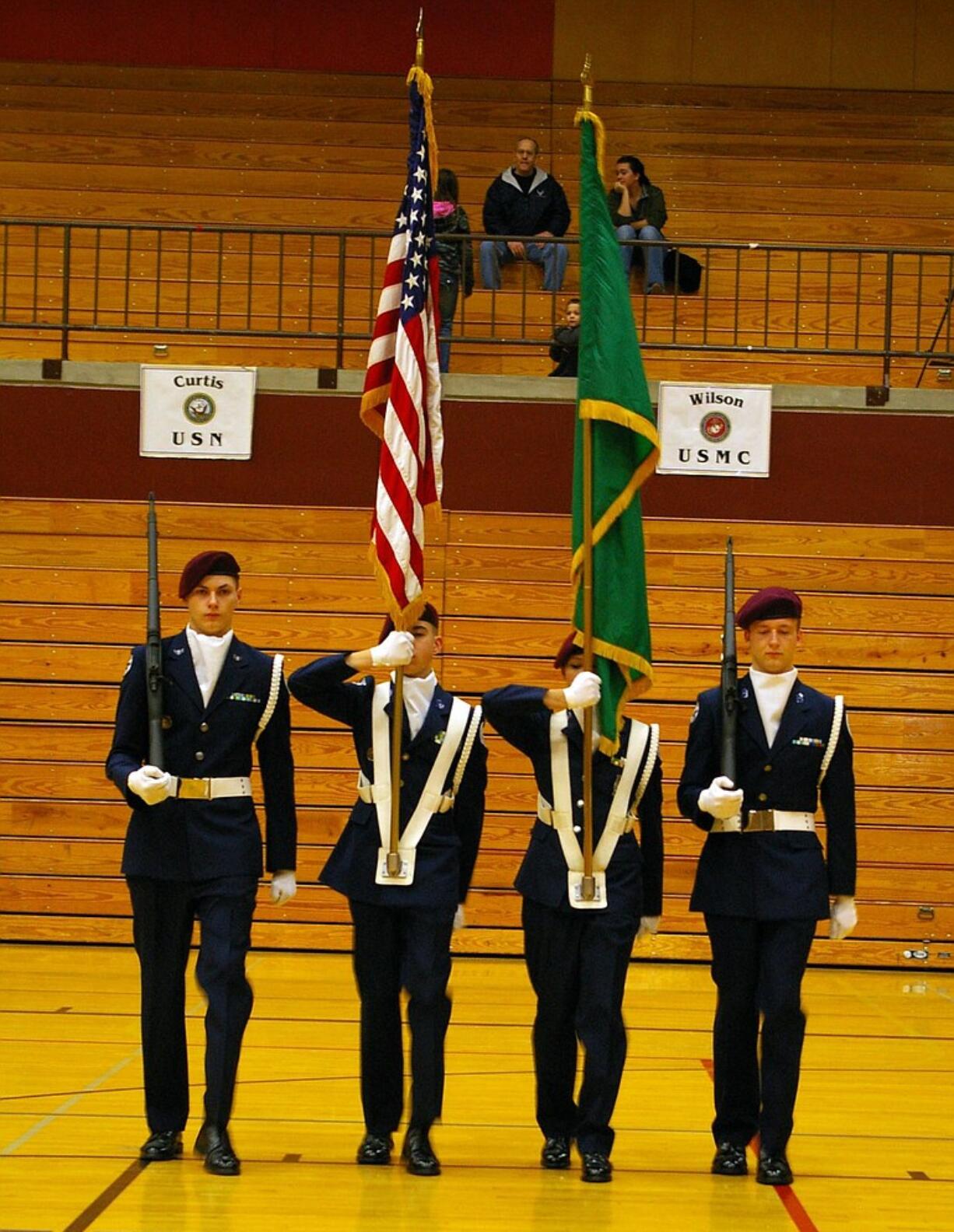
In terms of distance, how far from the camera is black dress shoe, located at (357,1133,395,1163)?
5.02 meters

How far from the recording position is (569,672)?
5.19 metres

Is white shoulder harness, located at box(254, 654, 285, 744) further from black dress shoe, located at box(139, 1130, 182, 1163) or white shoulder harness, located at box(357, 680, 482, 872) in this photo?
black dress shoe, located at box(139, 1130, 182, 1163)

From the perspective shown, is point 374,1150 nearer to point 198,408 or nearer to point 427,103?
point 427,103

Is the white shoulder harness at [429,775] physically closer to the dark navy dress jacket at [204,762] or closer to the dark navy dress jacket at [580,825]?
the dark navy dress jacket at [580,825]

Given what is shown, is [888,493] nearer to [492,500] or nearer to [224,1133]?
[492,500]

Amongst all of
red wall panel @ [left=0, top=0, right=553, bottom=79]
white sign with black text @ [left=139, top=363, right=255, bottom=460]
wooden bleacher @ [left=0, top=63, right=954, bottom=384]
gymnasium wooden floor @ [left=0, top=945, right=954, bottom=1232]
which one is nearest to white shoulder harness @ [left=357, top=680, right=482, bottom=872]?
gymnasium wooden floor @ [left=0, top=945, right=954, bottom=1232]

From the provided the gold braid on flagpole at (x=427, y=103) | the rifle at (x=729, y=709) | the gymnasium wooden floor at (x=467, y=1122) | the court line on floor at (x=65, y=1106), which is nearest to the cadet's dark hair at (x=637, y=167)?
the gymnasium wooden floor at (x=467, y=1122)

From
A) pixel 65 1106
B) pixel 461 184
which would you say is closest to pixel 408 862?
pixel 65 1106

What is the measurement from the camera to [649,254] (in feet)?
36.5

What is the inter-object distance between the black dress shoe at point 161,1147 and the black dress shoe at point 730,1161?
1541 millimetres

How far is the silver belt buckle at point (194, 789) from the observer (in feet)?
16.7

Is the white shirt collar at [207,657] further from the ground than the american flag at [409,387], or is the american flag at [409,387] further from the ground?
the american flag at [409,387]

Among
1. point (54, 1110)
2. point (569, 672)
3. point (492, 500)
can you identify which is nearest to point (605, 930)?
point (569, 672)

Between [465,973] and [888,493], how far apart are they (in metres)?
3.60
